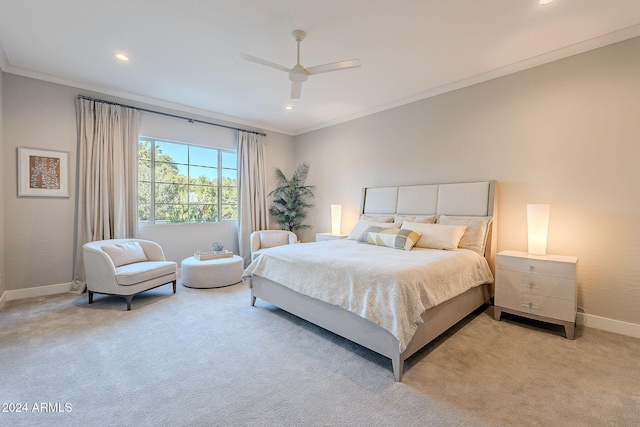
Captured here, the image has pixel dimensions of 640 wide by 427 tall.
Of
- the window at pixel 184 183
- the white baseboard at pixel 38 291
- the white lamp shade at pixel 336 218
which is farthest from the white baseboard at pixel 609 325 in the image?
the white baseboard at pixel 38 291

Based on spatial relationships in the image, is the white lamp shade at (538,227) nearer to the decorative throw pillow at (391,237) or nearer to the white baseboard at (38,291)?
the decorative throw pillow at (391,237)

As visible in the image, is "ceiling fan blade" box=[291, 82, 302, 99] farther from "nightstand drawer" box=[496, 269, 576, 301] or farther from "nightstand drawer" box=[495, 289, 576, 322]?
"nightstand drawer" box=[495, 289, 576, 322]

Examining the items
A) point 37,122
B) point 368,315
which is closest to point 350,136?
point 368,315

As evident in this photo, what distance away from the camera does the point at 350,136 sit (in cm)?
530

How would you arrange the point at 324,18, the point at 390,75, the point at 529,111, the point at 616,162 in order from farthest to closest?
the point at 390,75
the point at 529,111
the point at 616,162
the point at 324,18

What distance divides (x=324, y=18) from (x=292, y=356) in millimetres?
3023

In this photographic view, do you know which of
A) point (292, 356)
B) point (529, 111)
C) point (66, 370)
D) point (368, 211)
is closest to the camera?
point (66, 370)

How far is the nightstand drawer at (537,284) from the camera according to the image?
2.65 metres

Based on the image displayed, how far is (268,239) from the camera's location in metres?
5.37

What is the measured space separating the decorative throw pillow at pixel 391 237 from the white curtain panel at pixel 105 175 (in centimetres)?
366

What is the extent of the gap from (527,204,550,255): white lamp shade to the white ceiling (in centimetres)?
174

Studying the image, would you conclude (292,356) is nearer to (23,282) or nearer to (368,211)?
(368,211)

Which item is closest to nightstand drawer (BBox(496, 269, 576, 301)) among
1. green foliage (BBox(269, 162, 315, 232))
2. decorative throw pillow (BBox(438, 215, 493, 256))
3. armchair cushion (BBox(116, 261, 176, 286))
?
decorative throw pillow (BBox(438, 215, 493, 256))

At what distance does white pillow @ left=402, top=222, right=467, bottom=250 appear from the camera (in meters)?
3.28
